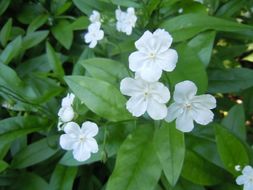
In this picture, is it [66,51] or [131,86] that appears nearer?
[131,86]

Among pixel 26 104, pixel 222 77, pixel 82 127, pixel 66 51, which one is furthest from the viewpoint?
pixel 66 51

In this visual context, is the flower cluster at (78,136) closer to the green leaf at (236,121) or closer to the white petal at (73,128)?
the white petal at (73,128)

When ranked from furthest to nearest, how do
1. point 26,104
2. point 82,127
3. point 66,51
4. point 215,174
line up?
point 66,51 < point 26,104 < point 215,174 < point 82,127

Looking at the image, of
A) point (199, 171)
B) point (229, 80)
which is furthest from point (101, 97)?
point (229, 80)

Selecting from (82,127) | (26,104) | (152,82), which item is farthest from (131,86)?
(26,104)

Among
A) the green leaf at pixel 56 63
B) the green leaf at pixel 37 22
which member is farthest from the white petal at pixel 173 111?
the green leaf at pixel 37 22

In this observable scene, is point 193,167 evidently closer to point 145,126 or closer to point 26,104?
point 145,126
